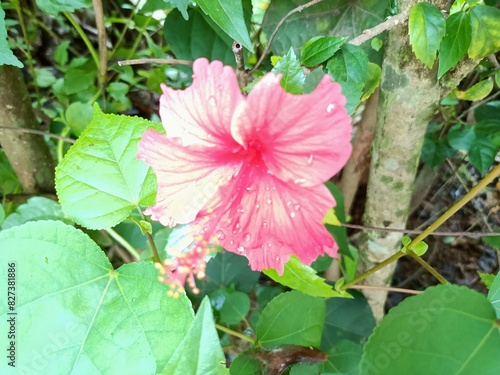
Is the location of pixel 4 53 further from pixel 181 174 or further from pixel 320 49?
pixel 320 49

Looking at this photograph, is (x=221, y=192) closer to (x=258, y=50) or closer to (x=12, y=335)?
(x=12, y=335)

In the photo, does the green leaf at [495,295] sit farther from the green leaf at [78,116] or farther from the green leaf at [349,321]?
the green leaf at [78,116]

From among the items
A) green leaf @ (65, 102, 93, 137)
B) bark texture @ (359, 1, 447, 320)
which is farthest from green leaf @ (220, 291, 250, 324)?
green leaf @ (65, 102, 93, 137)

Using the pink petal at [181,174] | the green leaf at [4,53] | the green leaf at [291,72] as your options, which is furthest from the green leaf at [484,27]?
the green leaf at [4,53]

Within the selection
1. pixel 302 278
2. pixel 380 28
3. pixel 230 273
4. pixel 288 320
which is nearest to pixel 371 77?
pixel 380 28

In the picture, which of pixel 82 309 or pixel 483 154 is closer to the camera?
pixel 82 309

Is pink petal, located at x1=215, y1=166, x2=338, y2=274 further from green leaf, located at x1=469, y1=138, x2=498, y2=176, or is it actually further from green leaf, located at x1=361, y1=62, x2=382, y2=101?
green leaf, located at x1=469, y1=138, x2=498, y2=176
